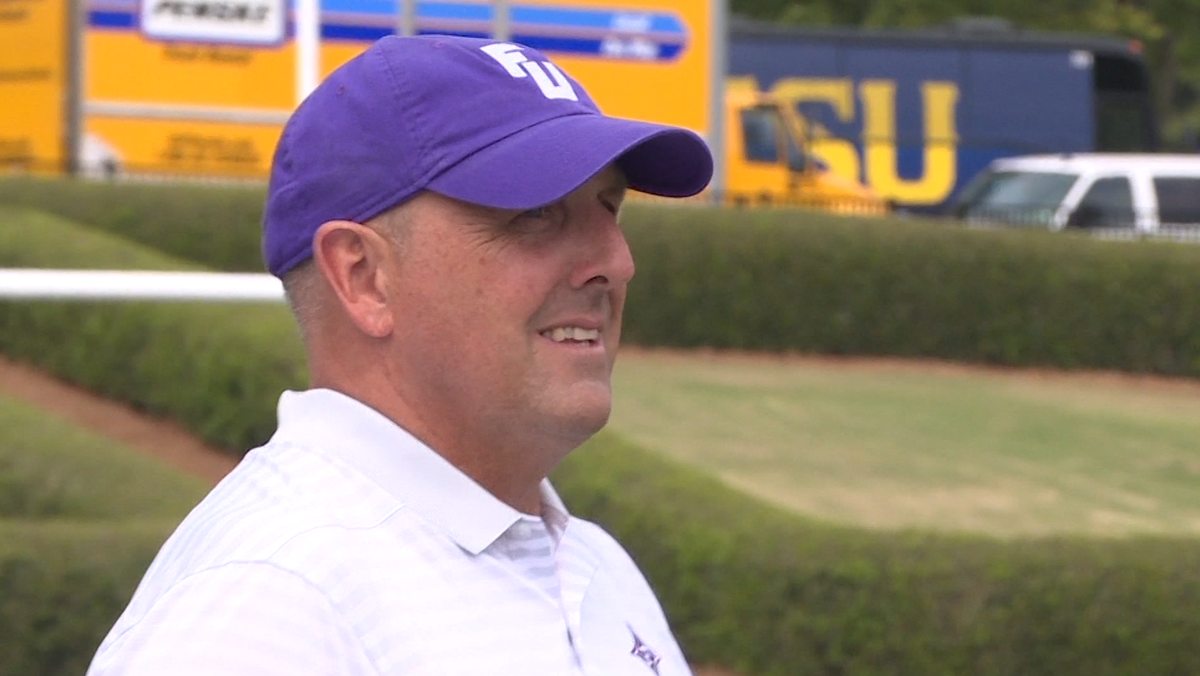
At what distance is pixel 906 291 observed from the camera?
1169 centimetres

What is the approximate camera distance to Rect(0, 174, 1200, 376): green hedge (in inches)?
455

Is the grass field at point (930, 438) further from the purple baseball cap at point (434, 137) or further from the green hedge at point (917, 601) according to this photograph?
the purple baseball cap at point (434, 137)

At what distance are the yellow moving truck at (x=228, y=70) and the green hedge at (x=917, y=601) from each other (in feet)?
25.4

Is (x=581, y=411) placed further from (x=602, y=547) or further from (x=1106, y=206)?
(x=1106, y=206)

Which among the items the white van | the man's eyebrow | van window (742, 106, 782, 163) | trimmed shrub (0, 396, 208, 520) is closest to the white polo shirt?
the man's eyebrow

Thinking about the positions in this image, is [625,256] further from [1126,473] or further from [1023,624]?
[1126,473]

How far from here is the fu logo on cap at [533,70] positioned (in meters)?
1.78

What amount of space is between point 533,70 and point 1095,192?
16770 millimetres

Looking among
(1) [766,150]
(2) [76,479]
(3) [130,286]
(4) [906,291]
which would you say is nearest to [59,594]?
(3) [130,286]

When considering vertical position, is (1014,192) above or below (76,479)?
below

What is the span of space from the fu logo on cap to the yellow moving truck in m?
10.9

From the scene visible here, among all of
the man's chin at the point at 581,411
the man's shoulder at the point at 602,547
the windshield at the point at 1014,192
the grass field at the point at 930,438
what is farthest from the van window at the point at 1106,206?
the man's chin at the point at 581,411

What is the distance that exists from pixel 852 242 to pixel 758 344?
0.92 metres

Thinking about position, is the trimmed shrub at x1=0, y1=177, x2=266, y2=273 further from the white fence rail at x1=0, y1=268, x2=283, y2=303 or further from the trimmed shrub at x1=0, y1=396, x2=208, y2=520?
the white fence rail at x1=0, y1=268, x2=283, y2=303
